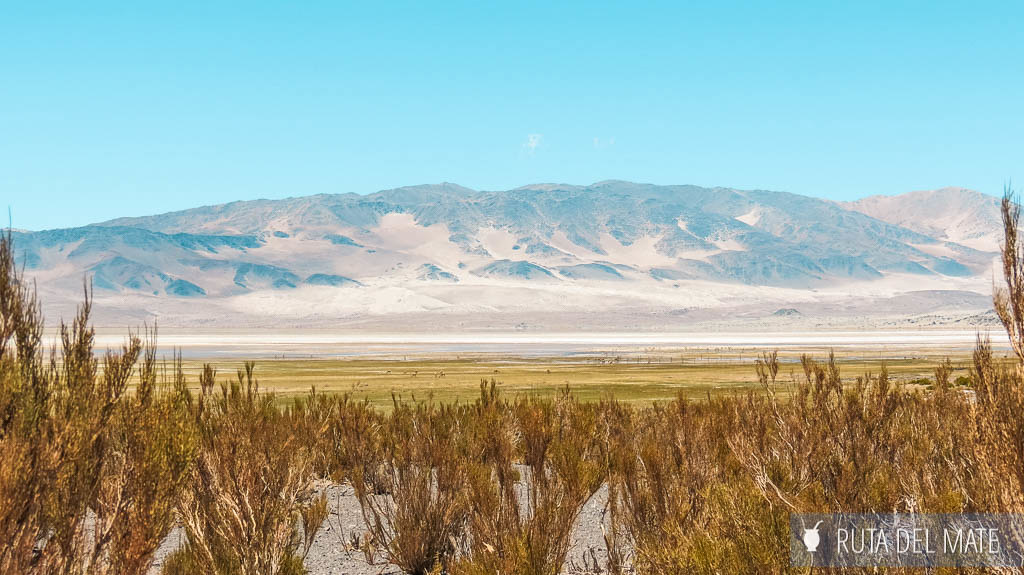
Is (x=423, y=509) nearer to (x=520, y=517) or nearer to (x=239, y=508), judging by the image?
(x=520, y=517)

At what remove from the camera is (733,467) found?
34.1ft

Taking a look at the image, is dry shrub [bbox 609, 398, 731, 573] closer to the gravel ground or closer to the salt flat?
the gravel ground

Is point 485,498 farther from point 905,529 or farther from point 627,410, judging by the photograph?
point 627,410

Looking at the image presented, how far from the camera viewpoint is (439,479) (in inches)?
355

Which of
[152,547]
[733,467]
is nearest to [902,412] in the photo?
[733,467]

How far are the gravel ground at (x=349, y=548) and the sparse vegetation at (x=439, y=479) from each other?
0.93 feet
